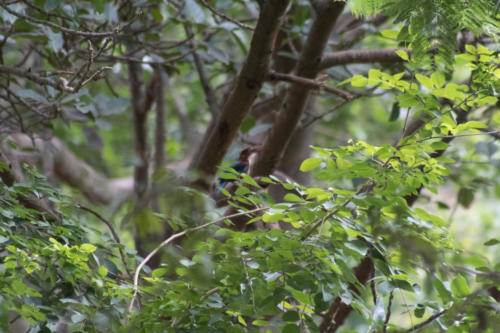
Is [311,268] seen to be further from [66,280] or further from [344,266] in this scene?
[66,280]

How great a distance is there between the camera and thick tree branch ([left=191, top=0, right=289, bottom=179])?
1.51 metres

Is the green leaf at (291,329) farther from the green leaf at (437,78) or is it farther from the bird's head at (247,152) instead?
the bird's head at (247,152)

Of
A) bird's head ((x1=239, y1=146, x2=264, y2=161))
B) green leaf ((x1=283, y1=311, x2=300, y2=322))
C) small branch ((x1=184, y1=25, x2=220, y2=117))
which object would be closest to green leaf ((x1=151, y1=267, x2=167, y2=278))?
green leaf ((x1=283, y1=311, x2=300, y2=322))

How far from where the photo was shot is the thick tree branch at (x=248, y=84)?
1506mm

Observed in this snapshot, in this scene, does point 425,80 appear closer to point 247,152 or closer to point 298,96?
point 298,96

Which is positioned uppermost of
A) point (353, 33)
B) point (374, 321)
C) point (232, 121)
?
point (353, 33)

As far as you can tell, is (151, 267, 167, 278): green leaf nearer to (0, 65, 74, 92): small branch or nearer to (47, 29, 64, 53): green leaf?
(0, 65, 74, 92): small branch

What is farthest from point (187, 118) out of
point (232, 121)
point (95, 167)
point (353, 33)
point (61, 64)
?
point (232, 121)

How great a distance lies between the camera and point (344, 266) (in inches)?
42.9

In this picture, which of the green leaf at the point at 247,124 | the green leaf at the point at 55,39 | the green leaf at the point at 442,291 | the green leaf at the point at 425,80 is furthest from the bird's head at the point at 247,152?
the green leaf at the point at 442,291

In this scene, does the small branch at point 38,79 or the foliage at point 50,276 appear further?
the small branch at point 38,79

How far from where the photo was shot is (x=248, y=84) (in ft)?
5.53

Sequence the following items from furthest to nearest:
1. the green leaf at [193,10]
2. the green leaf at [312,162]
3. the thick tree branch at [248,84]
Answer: the green leaf at [193,10] → the thick tree branch at [248,84] → the green leaf at [312,162]

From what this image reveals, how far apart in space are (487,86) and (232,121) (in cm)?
87
